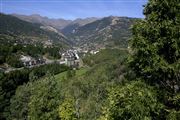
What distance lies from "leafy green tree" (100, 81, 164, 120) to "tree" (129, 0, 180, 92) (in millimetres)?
885

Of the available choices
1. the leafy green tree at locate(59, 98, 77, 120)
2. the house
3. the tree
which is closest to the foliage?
the house

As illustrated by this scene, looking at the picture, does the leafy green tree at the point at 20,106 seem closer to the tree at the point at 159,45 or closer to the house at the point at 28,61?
the tree at the point at 159,45

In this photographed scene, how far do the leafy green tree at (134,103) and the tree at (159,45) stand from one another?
2.90 feet

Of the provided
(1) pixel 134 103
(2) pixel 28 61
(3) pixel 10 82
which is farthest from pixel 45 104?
(2) pixel 28 61

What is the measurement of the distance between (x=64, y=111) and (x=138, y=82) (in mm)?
31136

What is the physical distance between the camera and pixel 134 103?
1298cm

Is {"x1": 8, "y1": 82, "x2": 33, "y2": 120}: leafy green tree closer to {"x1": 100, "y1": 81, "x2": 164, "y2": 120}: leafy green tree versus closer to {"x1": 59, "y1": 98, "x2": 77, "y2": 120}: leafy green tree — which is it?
{"x1": 59, "y1": 98, "x2": 77, "y2": 120}: leafy green tree

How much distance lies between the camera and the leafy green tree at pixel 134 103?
42.3 feet

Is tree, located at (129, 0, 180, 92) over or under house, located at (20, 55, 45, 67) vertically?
over

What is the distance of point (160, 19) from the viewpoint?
46.3ft

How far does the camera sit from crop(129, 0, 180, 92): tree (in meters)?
13.4

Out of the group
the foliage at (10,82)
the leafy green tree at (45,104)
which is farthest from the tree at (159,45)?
the foliage at (10,82)

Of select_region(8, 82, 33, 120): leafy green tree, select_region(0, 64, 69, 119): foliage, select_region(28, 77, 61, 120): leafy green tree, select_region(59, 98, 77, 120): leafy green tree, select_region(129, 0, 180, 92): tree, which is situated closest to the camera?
select_region(129, 0, 180, 92): tree

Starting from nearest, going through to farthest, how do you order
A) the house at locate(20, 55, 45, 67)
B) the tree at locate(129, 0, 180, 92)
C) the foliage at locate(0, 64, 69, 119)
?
the tree at locate(129, 0, 180, 92) < the foliage at locate(0, 64, 69, 119) < the house at locate(20, 55, 45, 67)
